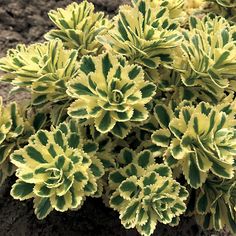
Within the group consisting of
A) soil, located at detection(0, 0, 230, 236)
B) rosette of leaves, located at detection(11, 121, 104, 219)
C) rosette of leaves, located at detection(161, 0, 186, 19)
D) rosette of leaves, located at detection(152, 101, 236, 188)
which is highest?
rosette of leaves, located at detection(161, 0, 186, 19)

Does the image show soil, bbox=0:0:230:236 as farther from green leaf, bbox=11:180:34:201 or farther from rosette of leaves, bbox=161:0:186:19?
rosette of leaves, bbox=161:0:186:19

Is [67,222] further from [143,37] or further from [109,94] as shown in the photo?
[143,37]

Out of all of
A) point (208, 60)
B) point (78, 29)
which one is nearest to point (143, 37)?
point (208, 60)

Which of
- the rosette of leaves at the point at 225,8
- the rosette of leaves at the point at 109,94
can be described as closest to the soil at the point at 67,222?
the rosette of leaves at the point at 109,94

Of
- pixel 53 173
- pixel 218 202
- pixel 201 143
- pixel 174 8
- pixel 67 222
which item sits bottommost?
pixel 67 222

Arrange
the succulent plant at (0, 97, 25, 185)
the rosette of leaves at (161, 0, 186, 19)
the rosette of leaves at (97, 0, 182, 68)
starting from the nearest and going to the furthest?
1. the rosette of leaves at (97, 0, 182, 68)
2. the succulent plant at (0, 97, 25, 185)
3. the rosette of leaves at (161, 0, 186, 19)

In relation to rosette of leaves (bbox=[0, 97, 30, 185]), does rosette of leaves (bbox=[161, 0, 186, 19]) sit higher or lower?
higher

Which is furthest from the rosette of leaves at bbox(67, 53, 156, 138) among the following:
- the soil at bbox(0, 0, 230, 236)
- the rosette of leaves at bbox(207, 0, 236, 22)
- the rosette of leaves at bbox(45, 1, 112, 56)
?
the rosette of leaves at bbox(207, 0, 236, 22)
